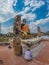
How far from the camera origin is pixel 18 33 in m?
5.07

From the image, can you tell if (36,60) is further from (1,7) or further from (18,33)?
(1,7)

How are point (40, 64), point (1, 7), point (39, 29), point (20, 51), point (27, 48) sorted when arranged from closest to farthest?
point (40, 64), point (27, 48), point (20, 51), point (1, 7), point (39, 29)

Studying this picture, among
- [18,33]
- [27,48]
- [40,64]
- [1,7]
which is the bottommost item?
[40,64]

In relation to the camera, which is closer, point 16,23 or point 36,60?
point 36,60

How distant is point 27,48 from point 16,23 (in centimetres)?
87

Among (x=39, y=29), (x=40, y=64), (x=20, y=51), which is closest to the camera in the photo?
(x=40, y=64)

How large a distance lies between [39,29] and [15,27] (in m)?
4.06

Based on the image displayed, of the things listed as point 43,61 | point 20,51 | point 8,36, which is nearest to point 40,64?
point 43,61

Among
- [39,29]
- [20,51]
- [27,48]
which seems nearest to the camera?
[27,48]

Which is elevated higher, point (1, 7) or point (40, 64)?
point (1, 7)

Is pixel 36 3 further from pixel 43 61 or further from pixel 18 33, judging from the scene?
pixel 43 61

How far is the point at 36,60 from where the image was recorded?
14.5 feet

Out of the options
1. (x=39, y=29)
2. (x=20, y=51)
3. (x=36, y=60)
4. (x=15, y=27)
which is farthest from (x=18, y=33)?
(x=39, y=29)

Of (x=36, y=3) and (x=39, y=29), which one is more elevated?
(x=36, y=3)
